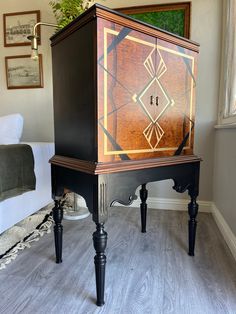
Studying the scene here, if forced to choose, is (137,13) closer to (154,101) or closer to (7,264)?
(154,101)

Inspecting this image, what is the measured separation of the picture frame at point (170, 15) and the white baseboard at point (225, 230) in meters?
1.56

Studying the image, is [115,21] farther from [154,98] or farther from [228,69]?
[228,69]

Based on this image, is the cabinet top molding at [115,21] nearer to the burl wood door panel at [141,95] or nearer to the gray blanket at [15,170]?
the burl wood door panel at [141,95]

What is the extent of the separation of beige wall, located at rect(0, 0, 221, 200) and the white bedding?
22.3 inches

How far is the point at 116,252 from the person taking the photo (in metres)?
1.53

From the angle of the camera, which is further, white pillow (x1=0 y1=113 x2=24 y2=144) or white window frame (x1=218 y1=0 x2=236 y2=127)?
white pillow (x1=0 y1=113 x2=24 y2=144)

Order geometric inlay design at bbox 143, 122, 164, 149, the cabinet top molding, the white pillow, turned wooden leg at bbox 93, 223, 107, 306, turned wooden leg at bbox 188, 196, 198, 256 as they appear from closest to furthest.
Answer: the cabinet top molding, turned wooden leg at bbox 93, 223, 107, 306, geometric inlay design at bbox 143, 122, 164, 149, turned wooden leg at bbox 188, 196, 198, 256, the white pillow

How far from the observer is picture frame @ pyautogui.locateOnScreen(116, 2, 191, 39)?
2.11m

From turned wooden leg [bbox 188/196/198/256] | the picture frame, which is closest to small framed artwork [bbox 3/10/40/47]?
the picture frame

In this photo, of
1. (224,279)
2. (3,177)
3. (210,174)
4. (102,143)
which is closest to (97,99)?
(102,143)

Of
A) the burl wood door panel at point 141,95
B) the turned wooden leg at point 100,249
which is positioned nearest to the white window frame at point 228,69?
the burl wood door panel at point 141,95

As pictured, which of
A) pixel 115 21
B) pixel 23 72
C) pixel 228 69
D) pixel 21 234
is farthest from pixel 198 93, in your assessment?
pixel 21 234

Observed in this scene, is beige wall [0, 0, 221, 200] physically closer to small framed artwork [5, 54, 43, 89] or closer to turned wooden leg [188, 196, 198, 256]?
small framed artwork [5, 54, 43, 89]

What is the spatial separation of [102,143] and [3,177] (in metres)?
0.85
